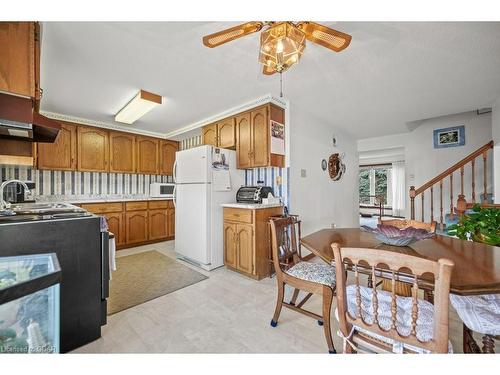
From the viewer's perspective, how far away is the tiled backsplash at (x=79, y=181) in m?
3.50

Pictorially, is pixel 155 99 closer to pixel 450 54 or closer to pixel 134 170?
pixel 134 170

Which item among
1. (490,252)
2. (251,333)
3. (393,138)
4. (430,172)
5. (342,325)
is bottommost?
(251,333)

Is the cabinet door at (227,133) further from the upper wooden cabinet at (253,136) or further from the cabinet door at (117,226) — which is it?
the cabinet door at (117,226)

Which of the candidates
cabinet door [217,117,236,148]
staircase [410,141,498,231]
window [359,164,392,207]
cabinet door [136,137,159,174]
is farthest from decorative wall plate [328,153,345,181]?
window [359,164,392,207]

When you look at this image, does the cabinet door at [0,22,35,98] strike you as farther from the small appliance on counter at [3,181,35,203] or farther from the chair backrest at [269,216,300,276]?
the small appliance on counter at [3,181,35,203]

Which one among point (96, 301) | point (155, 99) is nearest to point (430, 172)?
point (155, 99)

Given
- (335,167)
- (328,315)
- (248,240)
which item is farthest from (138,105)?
(335,167)

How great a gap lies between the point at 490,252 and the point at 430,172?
396 centimetres

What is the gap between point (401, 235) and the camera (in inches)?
53.9

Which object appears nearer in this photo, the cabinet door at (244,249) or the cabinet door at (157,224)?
the cabinet door at (244,249)

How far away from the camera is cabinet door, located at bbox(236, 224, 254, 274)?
2719 millimetres


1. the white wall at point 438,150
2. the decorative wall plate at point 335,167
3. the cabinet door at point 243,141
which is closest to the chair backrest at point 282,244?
the cabinet door at point 243,141

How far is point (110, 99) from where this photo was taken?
9.83 ft

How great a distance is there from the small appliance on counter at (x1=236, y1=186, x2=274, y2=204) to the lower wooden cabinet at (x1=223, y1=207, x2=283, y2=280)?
0.25 m
